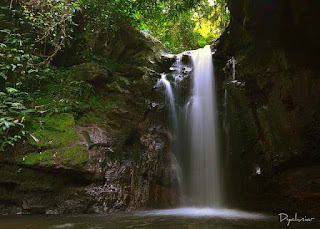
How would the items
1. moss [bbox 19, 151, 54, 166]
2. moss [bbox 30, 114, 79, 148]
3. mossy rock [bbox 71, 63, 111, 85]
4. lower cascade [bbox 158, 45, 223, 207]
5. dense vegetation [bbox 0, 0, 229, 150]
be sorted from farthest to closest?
mossy rock [bbox 71, 63, 111, 85] → lower cascade [bbox 158, 45, 223, 207] → dense vegetation [bbox 0, 0, 229, 150] → moss [bbox 30, 114, 79, 148] → moss [bbox 19, 151, 54, 166]

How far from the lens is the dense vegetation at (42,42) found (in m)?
5.95

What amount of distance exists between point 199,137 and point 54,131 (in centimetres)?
377

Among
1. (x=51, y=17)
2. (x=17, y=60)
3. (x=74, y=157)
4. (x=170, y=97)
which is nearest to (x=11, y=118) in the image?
(x=74, y=157)

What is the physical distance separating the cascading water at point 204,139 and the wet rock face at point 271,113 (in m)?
0.30

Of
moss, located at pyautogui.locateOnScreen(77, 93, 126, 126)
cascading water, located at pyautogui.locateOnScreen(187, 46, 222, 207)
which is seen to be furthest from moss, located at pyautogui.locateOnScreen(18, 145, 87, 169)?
cascading water, located at pyautogui.locateOnScreen(187, 46, 222, 207)

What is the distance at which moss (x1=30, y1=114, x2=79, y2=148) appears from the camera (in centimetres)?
559

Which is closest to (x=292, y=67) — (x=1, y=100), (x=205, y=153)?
(x=205, y=153)

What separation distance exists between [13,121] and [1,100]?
101cm

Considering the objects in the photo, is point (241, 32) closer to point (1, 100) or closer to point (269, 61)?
point (269, 61)

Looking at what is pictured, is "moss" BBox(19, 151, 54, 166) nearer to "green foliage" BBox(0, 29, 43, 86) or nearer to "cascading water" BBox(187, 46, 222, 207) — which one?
"green foliage" BBox(0, 29, 43, 86)

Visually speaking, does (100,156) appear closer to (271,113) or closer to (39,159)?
(39,159)

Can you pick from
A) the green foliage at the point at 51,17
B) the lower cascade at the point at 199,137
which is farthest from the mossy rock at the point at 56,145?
the lower cascade at the point at 199,137

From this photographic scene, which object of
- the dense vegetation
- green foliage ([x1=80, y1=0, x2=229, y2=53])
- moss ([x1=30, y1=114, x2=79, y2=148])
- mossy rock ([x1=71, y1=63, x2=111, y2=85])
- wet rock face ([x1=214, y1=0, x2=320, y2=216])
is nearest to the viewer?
wet rock face ([x1=214, y1=0, x2=320, y2=216])

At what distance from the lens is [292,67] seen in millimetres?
4547
